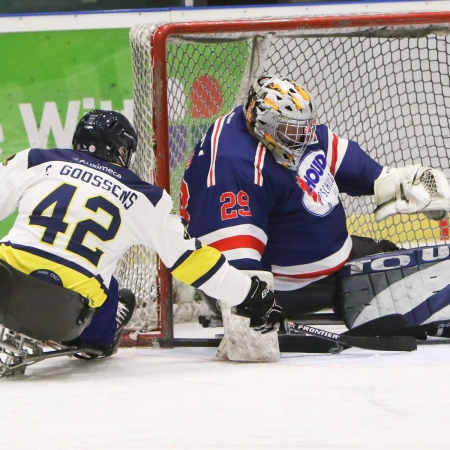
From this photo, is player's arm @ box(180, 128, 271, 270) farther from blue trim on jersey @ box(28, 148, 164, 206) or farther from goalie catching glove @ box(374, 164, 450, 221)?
goalie catching glove @ box(374, 164, 450, 221)

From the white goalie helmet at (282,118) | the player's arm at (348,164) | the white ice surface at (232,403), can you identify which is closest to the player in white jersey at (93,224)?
the white ice surface at (232,403)

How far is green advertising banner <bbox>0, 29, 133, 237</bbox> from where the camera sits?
14.0 feet

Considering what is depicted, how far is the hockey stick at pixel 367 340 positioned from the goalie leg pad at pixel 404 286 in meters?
0.14

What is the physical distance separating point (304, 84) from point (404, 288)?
119 cm

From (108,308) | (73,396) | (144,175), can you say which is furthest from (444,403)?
(144,175)

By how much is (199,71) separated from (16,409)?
1.76m

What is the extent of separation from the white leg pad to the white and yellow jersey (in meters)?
0.18

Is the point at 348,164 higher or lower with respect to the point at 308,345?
higher

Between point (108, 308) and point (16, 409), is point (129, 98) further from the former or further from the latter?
point (16, 409)

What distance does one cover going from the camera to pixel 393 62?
3779 mm

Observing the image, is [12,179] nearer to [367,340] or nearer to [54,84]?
[367,340]

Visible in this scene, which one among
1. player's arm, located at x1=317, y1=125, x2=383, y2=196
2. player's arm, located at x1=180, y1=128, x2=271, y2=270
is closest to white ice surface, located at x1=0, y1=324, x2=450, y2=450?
player's arm, located at x1=180, y1=128, x2=271, y2=270

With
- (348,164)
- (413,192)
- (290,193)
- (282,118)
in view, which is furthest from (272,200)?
(413,192)

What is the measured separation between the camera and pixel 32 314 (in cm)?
258
